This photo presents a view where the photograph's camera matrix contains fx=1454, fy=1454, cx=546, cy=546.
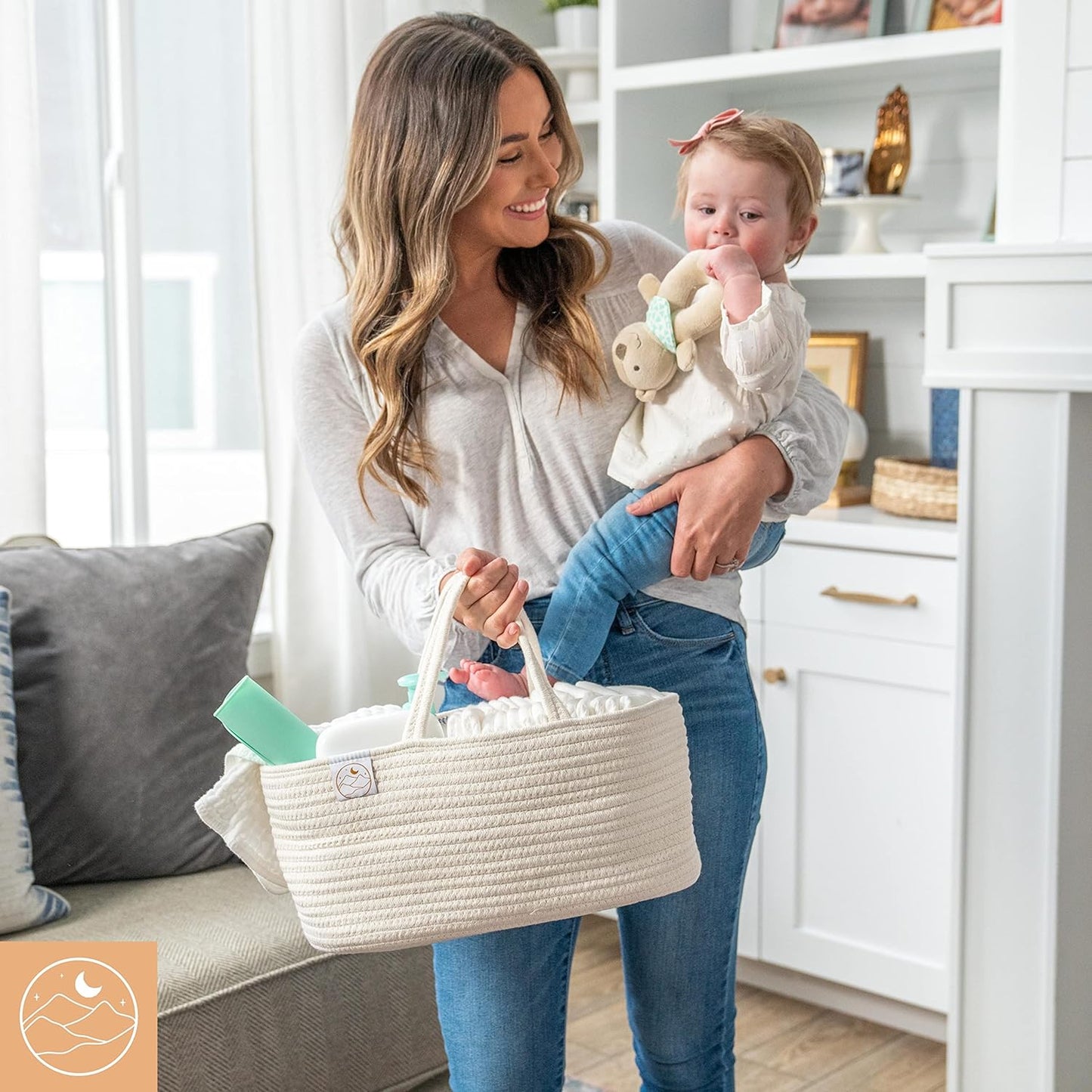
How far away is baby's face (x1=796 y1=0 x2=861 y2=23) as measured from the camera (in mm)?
2686

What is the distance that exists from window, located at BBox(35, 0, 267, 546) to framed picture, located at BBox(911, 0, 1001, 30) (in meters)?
1.24

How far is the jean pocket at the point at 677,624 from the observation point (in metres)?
1.39

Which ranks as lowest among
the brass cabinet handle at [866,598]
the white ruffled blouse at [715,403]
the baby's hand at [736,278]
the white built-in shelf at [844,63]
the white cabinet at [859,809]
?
the white cabinet at [859,809]

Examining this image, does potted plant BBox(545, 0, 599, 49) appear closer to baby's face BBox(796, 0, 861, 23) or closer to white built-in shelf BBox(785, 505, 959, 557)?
baby's face BBox(796, 0, 861, 23)

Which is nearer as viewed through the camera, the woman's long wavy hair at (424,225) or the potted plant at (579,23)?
the woman's long wavy hair at (424,225)

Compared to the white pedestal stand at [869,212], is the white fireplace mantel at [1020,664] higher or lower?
lower

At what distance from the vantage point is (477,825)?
113cm

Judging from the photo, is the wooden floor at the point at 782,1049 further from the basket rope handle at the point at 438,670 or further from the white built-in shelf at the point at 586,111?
the white built-in shelf at the point at 586,111

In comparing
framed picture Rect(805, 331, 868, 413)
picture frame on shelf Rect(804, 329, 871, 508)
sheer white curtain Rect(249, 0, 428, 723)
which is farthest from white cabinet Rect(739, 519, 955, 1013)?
sheer white curtain Rect(249, 0, 428, 723)

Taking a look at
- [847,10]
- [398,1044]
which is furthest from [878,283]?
[398,1044]

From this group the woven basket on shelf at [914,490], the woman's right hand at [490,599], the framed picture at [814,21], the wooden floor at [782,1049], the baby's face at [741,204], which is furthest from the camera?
the framed picture at [814,21]

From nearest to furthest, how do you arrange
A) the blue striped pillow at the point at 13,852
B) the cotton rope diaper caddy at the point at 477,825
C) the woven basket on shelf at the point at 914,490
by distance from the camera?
the cotton rope diaper caddy at the point at 477,825, the blue striped pillow at the point at 13,852, the woven basket on shelf at the point at 914,490

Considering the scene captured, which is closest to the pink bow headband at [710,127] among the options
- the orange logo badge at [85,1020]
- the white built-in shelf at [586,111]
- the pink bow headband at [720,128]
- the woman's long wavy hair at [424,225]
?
the pink bow headband at [720,128]

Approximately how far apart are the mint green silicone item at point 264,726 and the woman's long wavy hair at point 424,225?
291 millimetres
